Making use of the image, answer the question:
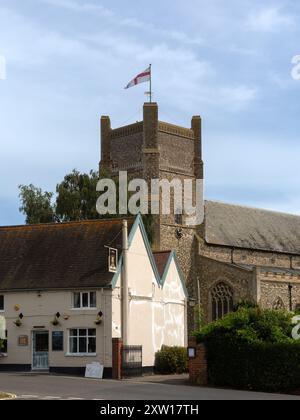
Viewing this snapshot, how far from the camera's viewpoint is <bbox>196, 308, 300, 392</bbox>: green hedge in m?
29.5

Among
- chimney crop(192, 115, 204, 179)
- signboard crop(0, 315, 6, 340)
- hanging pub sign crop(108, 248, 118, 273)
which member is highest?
chimney crop(192, 115, 204, 179)

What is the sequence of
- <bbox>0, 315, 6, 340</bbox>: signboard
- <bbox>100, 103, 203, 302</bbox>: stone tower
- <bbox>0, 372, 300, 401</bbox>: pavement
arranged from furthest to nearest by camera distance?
<bbox>100, 103, 203, 302</bbox>: stone tower
<bbox>0, 315, 6, 340</bbox>: signboard
<bbox>0, 372, 300, 401</bbox>: pavement

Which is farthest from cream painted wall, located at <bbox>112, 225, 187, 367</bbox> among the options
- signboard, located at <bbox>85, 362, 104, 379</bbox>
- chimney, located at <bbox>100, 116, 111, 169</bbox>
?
chimney, located at <bbox>100, 116, 111, 169</bbox>

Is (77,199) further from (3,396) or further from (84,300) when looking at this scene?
(3,396)

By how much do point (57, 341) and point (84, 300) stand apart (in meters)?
2.37

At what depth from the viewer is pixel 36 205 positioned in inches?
2419

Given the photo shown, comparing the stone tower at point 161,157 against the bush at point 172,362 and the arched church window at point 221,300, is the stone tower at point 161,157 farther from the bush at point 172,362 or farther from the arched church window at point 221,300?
the bush at point 172,362

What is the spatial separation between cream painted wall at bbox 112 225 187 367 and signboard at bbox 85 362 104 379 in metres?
1.74

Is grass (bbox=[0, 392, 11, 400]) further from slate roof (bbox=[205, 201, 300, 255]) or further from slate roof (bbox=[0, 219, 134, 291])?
slate roof (bbox=[205, 201, 300, 255])

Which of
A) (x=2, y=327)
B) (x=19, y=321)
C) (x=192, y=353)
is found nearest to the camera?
(x=192, y=353)

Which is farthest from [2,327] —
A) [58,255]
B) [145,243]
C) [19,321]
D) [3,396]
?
[3,396]

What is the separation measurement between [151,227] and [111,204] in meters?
4.57

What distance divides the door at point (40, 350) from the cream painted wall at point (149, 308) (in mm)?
3718
